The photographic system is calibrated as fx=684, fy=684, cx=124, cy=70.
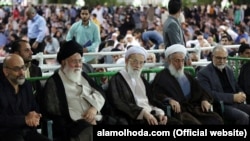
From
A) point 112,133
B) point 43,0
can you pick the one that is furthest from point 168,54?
point 43,0

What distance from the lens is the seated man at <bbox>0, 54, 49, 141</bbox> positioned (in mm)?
6383

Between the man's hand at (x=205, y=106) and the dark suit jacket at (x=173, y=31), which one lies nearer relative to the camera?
the man's hand at (x=205, y=106)

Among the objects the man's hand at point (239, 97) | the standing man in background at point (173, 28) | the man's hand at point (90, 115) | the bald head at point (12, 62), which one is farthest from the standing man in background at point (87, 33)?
the bald head at point (12, 62)

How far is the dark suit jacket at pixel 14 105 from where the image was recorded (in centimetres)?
639

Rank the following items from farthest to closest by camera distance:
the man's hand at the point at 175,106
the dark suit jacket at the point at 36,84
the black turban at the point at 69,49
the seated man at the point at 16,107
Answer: the man's hand at the point at 175,106, the black turban at the point at 69,49, the dark suit jacket at the point at 36,84, the seated man at the point at 16,107

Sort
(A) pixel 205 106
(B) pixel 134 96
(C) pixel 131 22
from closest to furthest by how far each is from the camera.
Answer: (B) pixel 134 96 < (A) pixel 205 106 < (C) pixel 131 22

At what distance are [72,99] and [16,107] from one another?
0.68 m

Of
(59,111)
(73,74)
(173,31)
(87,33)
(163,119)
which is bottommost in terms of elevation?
(163,119)

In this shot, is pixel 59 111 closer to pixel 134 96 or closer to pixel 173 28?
pixel 134 96

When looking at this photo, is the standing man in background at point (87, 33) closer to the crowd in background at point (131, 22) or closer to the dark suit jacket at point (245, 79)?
the dark suit jacket at point (245, 79)

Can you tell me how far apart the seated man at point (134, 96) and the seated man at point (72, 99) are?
0.81 feet

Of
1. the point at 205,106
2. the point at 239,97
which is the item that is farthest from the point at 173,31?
the point at 205,106

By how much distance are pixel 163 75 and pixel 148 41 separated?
25.6ft

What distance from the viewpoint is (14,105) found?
21.3 ft
